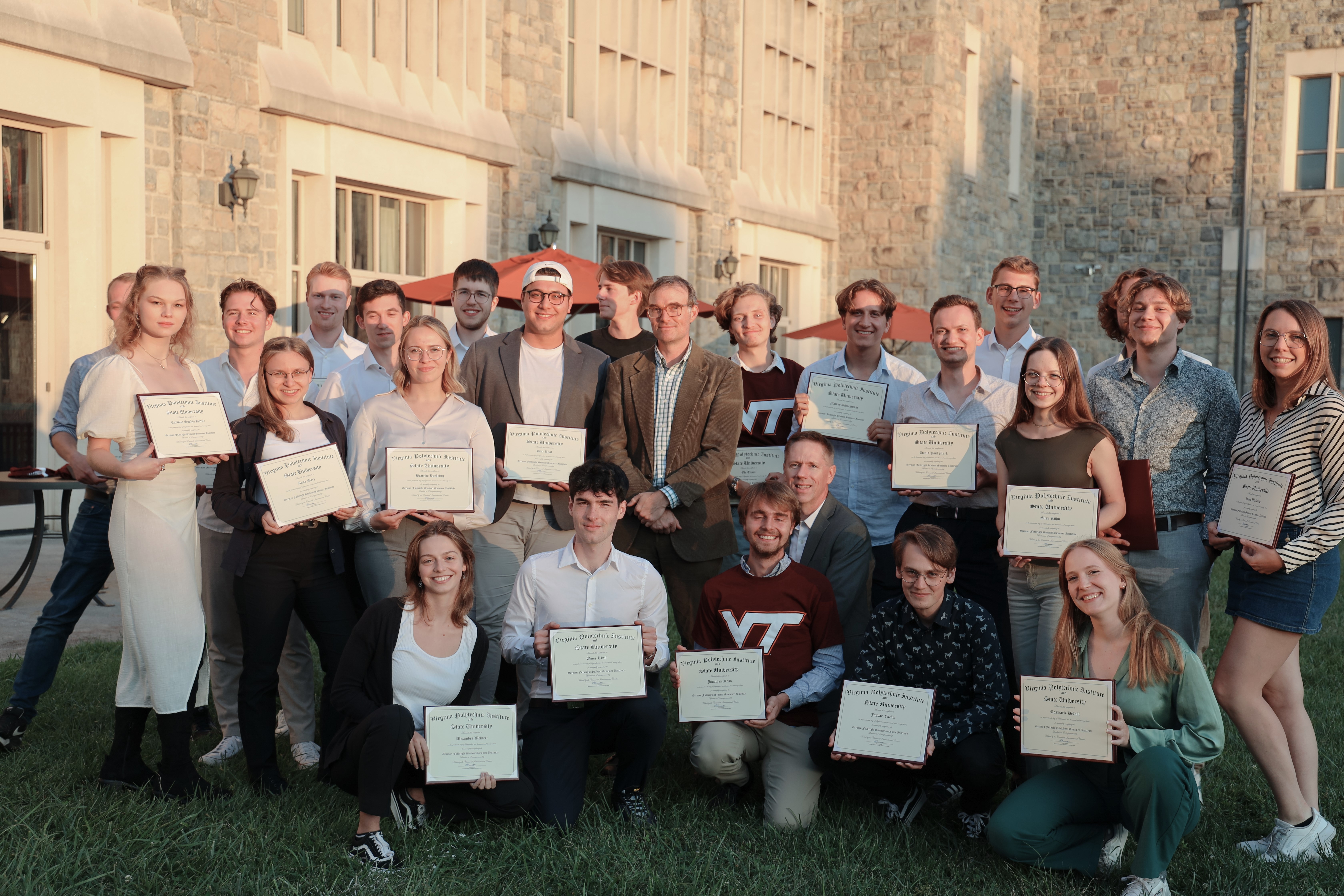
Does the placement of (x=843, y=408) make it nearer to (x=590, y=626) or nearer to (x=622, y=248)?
(x=590, y=626)

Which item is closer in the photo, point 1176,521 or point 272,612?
point 1176,521

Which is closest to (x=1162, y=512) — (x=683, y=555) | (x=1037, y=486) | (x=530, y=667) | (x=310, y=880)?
(x=1037, y=486)

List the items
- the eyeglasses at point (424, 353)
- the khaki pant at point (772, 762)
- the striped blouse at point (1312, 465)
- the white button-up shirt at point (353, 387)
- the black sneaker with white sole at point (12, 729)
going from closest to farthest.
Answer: the striped blouse at point (1312, 465)
the khaki pant at point (772, 762)
the eyeglasses at point (424, 353)
the black sneaker with white sole at point (12, 729)
the white button-up shirt at point (353, 387)

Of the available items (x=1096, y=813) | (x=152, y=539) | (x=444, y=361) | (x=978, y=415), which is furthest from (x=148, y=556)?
(x=1096, y=813)

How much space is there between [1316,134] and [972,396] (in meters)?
19.3

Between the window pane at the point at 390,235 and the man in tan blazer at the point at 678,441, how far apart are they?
6960 mm

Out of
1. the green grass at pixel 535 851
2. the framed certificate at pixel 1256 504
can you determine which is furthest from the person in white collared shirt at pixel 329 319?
the framed certificate at pixel 1256 504

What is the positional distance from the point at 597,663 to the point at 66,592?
2.33 meters

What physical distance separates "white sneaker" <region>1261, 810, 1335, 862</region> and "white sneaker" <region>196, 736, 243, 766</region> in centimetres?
367

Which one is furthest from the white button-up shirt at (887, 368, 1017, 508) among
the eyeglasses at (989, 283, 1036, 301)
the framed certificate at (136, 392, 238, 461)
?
the framed certificate at (136, 392, 238, 461)

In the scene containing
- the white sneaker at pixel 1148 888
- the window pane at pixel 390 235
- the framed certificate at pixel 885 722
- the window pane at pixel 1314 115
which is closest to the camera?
the white sneaker at pixel 1148 888

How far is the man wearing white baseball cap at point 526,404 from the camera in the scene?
15.0ft

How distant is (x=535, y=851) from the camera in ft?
11.9

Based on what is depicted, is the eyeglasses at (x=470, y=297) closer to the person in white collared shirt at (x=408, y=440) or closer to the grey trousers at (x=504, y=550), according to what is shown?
the person in white collared shirt at (x=408, y=440)
